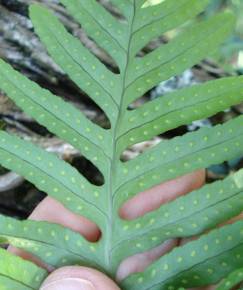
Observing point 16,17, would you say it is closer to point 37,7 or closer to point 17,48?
point 17,48

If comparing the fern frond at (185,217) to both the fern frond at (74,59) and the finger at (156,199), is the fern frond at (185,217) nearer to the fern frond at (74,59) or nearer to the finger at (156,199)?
the finger at (156,199)

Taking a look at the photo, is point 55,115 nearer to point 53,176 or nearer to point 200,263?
point 53,176

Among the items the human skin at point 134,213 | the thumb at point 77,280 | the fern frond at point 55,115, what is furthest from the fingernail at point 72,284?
the fern frond at point 55,115

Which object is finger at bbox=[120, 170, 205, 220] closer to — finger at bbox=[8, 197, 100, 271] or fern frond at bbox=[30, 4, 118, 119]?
finger at bbox=[8, 197, 100, 271]

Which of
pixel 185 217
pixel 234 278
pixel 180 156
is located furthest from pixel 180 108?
pixel 234 278

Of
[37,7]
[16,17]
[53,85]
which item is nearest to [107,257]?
[37,7]
